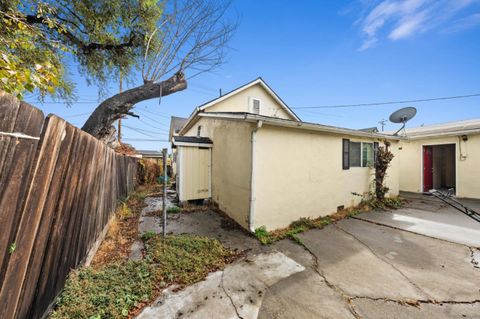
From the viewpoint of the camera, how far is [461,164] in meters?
8.30

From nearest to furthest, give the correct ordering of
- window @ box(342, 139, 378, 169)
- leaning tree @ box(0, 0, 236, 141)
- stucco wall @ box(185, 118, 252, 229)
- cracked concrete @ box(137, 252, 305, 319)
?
cracked concrete @ box(137, 252, 305, 319) → stucco wall @ box(185, 118, 252, 229) → leaning tree @ box(0, 0, 236, 141) → window @ box(342, 139, 378, 169)

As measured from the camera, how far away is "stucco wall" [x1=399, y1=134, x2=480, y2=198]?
7930 mm

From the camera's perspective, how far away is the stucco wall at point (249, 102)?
11.1 m

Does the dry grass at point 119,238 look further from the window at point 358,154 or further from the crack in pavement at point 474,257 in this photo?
the window at point 358,154

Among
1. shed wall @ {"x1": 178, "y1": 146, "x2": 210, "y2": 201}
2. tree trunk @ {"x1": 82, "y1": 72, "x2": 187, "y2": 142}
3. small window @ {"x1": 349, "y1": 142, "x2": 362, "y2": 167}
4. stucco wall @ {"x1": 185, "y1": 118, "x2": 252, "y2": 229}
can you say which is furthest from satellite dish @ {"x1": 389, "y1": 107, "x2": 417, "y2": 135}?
tree trunk @ {"x1": 82, "y1": 72, "x2": 187, "y2": 142}

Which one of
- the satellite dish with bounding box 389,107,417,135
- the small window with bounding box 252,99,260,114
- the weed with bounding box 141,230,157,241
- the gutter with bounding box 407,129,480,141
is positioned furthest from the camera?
the small window with bounding box 252,99,260,114

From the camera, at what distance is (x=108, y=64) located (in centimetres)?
641

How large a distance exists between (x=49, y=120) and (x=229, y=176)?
14.9 ft

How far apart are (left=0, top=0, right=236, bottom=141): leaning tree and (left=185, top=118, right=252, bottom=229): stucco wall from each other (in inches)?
94.7

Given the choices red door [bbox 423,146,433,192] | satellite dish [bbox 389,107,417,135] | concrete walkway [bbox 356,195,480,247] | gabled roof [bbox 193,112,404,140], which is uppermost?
satellite dish [bbox 389,107,417,135]

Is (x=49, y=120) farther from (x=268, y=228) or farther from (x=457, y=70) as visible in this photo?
Answer: (x=457, y=70)

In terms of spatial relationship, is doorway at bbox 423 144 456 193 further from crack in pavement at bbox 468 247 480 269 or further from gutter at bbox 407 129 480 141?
crack in pavement at bbox 468 247 480 269

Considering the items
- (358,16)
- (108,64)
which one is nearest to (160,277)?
(108,64)

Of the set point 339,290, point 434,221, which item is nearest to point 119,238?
point 339,290
